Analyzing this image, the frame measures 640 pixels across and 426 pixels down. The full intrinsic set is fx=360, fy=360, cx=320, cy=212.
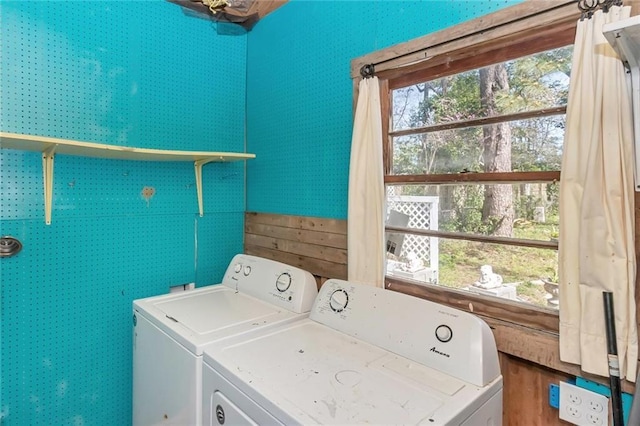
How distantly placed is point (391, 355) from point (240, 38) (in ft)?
7.61

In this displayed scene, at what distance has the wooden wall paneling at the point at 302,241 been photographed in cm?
193

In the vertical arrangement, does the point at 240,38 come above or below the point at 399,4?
above

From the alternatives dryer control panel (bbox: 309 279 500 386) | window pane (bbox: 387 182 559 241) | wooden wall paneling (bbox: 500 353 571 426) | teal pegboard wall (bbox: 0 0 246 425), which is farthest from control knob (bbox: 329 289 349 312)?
teal pegboard wall (bbox: 0 0 246 425)

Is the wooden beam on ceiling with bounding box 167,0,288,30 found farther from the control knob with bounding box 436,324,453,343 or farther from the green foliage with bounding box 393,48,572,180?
the control knob with bounding box 436,324,453,343

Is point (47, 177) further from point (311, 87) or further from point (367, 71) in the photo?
point (367, 71)

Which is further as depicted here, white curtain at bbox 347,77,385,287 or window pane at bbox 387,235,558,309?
white curtain at bbox 347,77,385,287

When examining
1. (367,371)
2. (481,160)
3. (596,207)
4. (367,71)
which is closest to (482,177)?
(481,160)

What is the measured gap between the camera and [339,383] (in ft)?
3.65

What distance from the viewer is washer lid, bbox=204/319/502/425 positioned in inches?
38.0

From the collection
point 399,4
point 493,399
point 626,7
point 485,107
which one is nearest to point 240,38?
point 399,4

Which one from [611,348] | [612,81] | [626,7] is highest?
[626,7]

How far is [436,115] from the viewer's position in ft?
5.32

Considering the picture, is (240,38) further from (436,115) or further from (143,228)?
(436,115)

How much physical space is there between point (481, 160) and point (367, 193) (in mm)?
505
